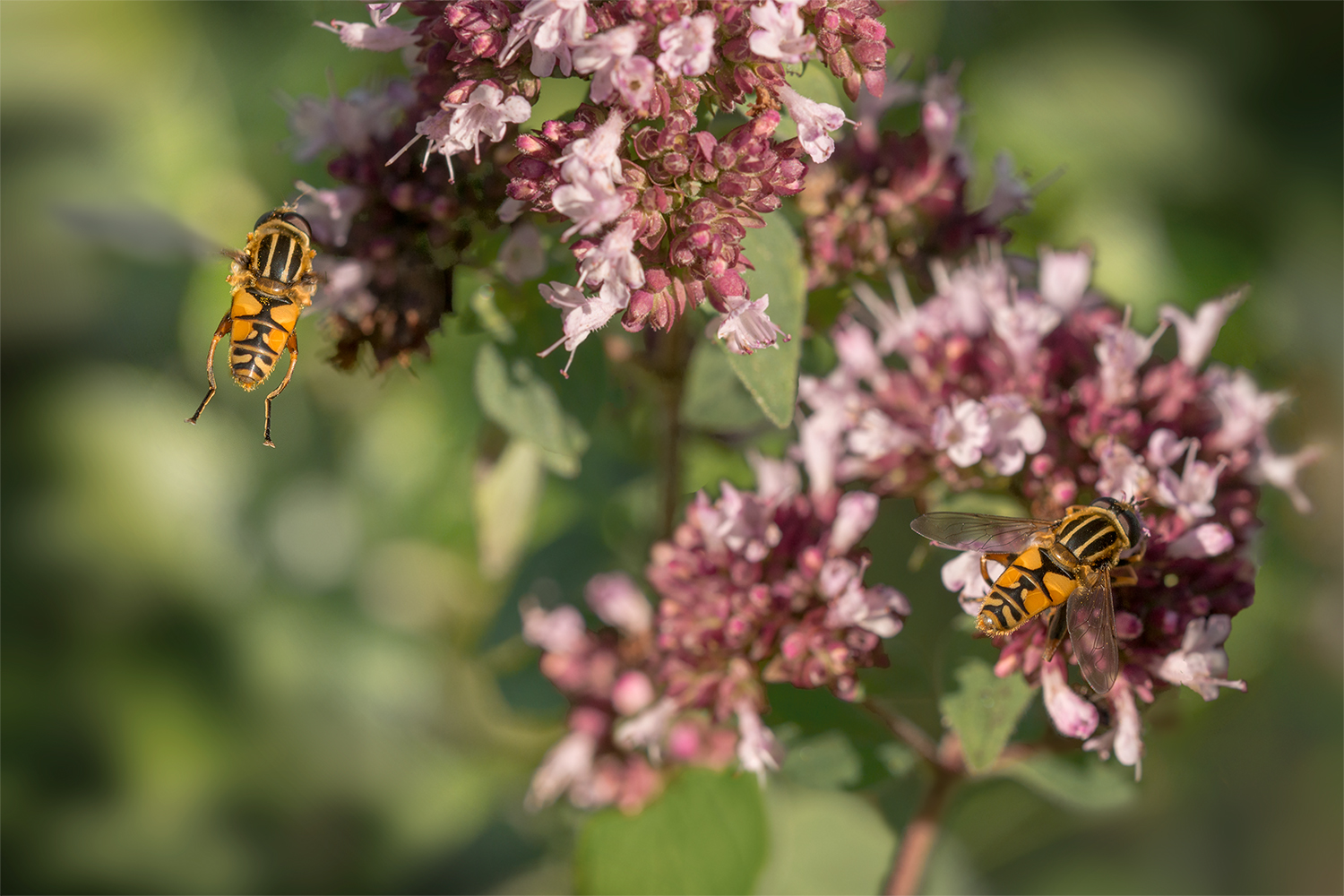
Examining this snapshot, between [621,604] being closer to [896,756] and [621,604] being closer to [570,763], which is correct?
[570,763]

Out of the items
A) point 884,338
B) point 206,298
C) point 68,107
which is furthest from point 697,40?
point 68,107

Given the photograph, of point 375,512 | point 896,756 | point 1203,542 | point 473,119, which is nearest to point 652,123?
point 473,119

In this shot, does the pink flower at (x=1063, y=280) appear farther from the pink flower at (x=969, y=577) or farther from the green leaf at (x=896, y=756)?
the green leaf at (x=896, y=756)

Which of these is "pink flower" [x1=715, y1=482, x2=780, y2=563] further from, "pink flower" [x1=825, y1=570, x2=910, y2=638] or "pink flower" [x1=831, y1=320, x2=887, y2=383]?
"pink flower" [x1=831, y1=320, x2=887, y2=383]

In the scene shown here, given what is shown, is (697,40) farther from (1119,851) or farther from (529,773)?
(1119,851)

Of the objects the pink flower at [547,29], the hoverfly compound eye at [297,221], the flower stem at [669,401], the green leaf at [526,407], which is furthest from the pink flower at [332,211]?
the flower stem at [669,401]
